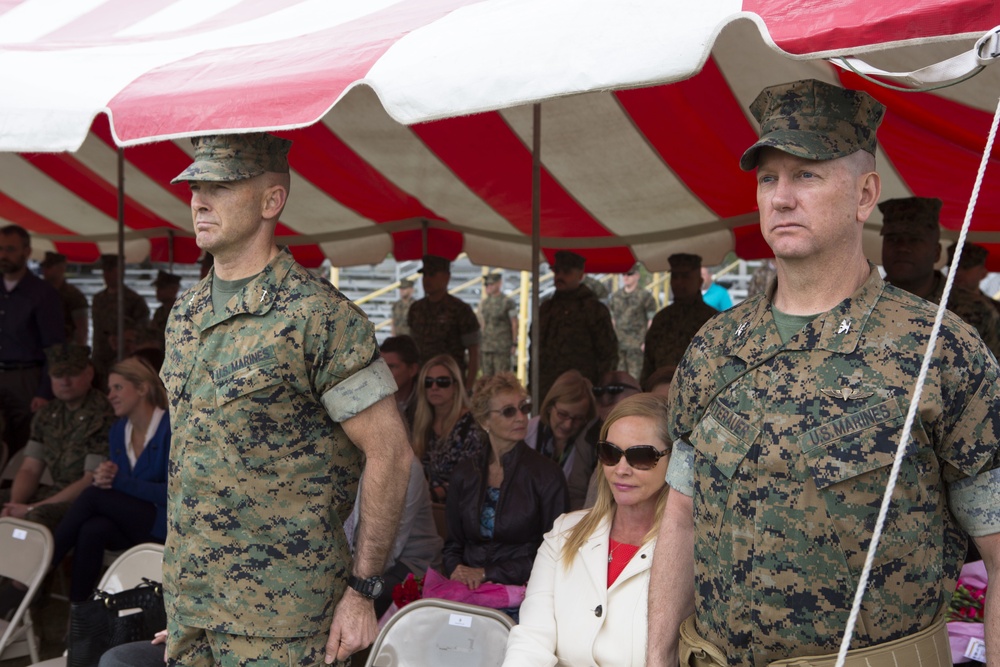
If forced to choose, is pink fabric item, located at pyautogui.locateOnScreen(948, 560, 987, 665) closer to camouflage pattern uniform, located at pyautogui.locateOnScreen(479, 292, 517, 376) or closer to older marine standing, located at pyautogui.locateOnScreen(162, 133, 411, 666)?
older marine standing, located at pyautogui.locateOnScreen(162, 133, 411, 666)

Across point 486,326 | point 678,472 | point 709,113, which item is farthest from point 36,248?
point 678,472

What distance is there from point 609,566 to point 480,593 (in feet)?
3.16

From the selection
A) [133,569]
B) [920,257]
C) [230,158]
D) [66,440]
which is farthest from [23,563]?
[920,257]

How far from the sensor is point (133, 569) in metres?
3.61

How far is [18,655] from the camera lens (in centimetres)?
407

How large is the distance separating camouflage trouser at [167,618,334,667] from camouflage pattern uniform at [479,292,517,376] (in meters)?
10.5

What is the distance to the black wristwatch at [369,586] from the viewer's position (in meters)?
2.37

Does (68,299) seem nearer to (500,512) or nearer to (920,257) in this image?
(500,512)

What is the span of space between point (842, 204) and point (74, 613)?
258cm

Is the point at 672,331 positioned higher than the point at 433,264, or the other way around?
the point at 433,264

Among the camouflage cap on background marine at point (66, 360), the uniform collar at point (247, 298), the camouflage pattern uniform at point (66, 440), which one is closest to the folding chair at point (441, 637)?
the uniform collar at point (247, 298)

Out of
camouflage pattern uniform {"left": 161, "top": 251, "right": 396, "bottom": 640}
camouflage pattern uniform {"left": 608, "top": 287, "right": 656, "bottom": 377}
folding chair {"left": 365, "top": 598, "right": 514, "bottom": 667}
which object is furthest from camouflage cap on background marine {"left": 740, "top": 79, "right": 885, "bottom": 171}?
camouflage pattern uniform {"left": 608, "top": 287, "right": 656, "bottom": 377}

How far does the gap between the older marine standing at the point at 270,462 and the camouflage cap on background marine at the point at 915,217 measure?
9.10 ft

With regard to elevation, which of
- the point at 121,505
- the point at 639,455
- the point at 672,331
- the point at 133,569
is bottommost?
the point at 133,569
